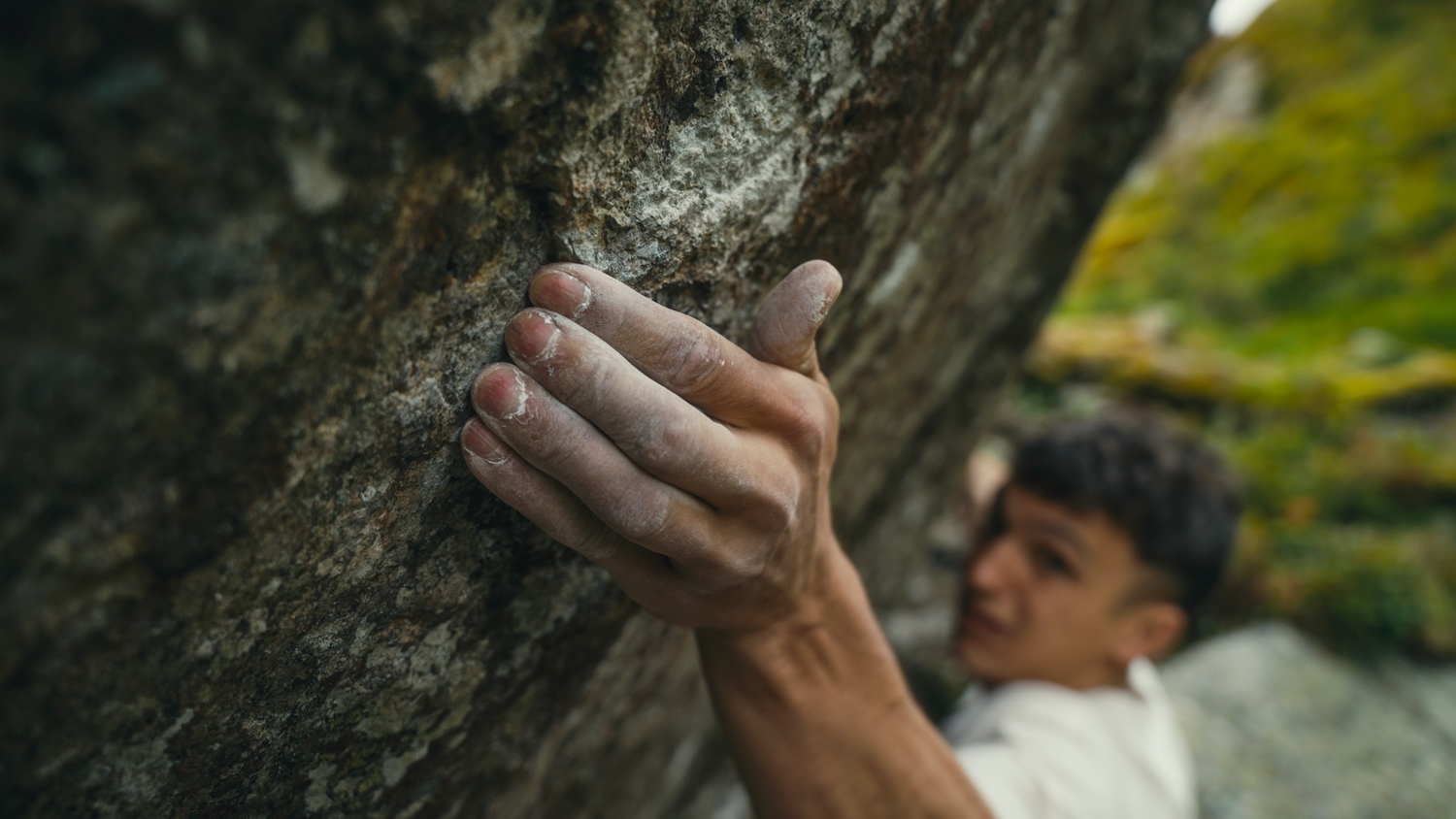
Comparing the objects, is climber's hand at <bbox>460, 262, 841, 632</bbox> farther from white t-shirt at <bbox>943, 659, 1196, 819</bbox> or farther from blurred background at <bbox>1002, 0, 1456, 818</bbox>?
blurred background at <bbox>1002, 0, 1456, 818</bbox>

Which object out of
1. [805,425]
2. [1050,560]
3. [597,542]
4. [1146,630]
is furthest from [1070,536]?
[597,542]

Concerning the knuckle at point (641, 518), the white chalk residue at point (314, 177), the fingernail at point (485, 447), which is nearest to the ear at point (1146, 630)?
the knuckle at point (641, 518)

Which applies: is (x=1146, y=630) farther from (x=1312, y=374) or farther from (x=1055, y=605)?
(x=1312, y=374)

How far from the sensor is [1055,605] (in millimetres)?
2674

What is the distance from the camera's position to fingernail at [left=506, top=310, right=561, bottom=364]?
84 cm

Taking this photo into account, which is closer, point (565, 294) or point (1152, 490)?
point (565, 294)

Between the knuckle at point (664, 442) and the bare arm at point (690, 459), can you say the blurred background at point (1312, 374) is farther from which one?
the knuckle at point (664, 442)

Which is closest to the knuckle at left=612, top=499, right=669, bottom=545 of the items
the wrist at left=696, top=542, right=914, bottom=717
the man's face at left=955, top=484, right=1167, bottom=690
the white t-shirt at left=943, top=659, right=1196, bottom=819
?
the wrist at left=696, top=542, right=914, bottom=717

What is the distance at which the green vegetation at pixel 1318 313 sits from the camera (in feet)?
16.0

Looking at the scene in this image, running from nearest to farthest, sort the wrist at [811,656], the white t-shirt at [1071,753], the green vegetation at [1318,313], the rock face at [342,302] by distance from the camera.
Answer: the rock face at [342,302], the wrist at [811,656], the white t-shirt at [1071,753], the green vegetation at [1318,313]

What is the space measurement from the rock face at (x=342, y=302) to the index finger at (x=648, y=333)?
0.07 meters

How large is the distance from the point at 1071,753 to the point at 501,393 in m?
2.22

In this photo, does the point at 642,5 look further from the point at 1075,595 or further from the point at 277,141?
the point at 1075,595

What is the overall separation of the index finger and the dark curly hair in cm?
238
